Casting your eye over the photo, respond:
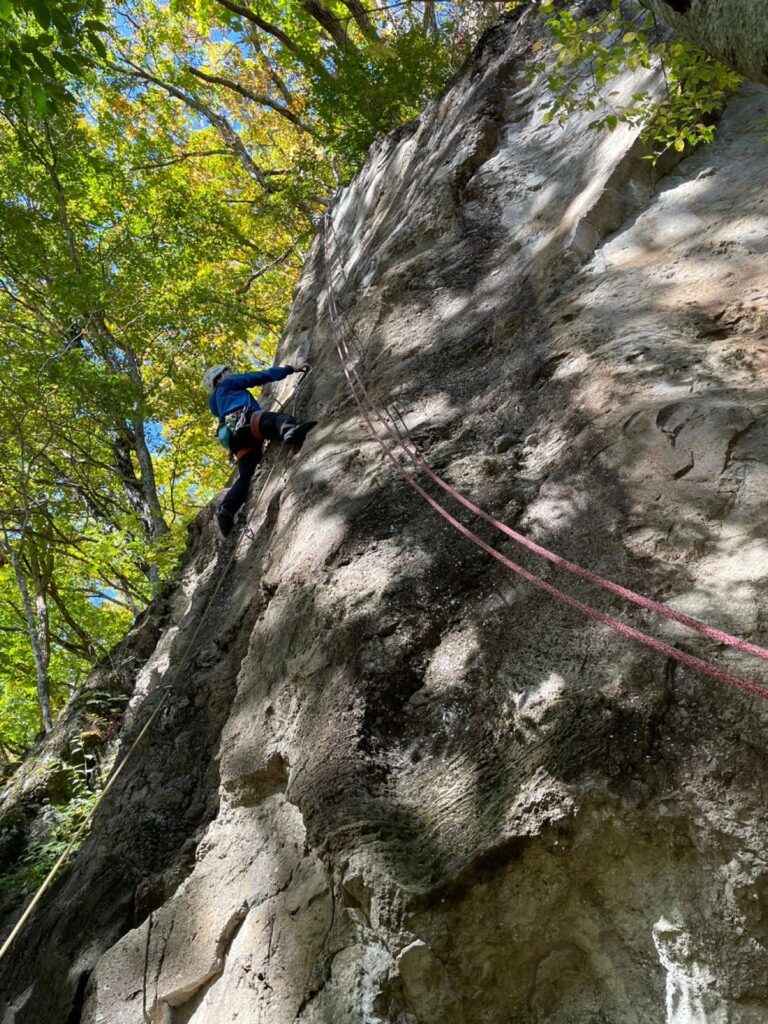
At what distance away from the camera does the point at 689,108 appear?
14.4 feet

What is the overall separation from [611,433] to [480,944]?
2315mm

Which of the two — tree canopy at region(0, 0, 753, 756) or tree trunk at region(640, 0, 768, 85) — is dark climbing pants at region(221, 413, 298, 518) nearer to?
tree canopy at region(0, 0, 753, 756)

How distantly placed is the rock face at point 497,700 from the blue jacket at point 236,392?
135cm


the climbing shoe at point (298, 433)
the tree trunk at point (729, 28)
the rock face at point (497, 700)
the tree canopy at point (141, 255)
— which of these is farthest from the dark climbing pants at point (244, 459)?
the tree trunk at point (729, 28)

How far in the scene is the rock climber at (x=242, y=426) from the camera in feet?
21.5

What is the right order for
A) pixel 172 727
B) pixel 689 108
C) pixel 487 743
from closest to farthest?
pixel 487 743
pixel 689 108
pixel 172 727

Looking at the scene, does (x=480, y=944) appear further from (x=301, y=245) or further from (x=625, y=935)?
(x=301, y=245)

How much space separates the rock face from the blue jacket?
1355 mm

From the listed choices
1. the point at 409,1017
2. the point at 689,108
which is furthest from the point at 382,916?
the point at 689,108

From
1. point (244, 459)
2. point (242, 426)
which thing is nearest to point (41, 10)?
point (242, 426)

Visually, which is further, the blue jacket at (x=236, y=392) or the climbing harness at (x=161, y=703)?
the blue jacket at (x=236, y=392)

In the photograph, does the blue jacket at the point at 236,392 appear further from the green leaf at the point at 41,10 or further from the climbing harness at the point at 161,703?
the green leaf at the point at 41,10

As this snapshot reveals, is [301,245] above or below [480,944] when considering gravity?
above

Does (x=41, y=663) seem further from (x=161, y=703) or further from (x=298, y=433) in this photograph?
(x=298, y=433)
